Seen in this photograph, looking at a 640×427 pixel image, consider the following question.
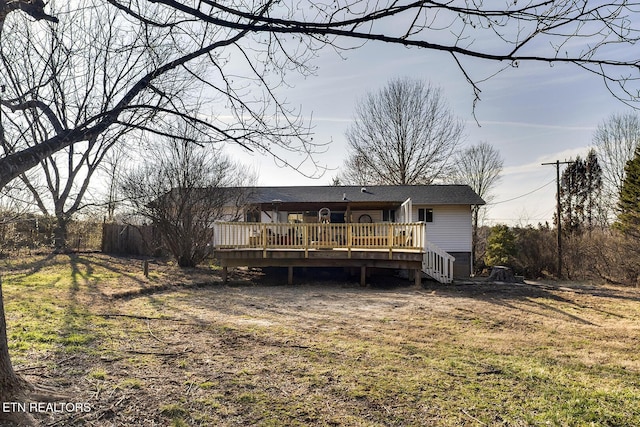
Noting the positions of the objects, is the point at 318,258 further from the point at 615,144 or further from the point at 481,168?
the point at 615,144

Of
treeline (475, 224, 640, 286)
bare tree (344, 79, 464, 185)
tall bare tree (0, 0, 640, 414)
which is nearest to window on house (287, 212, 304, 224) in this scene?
bare tree (344, 79, 464, 185)

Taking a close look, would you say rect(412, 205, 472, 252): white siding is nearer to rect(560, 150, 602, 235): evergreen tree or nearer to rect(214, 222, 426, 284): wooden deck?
rect(214, 222, 426, 284): wooden deck

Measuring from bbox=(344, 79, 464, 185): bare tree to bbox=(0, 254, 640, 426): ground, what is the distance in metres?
16.6

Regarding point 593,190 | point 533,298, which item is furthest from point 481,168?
point 533,298

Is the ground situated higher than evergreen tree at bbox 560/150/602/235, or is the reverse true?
evergreen tree at bbox 560/150/602/235

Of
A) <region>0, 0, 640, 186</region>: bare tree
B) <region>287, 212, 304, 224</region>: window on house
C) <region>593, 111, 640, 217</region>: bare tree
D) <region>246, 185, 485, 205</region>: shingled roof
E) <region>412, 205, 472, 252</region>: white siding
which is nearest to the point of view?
<region>0, 0, 640, 186</region>: bare tree

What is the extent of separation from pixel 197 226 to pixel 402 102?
1672cm

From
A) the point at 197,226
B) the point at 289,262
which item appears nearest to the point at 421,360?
the point at 289,262

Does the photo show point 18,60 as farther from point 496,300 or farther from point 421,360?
point 496,300

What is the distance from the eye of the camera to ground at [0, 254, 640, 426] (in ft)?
9.41

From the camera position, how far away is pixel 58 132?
2.91 metres

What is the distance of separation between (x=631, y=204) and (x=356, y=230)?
45.5 feet

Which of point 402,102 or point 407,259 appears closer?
point 407,259

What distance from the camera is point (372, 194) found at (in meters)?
17.9
